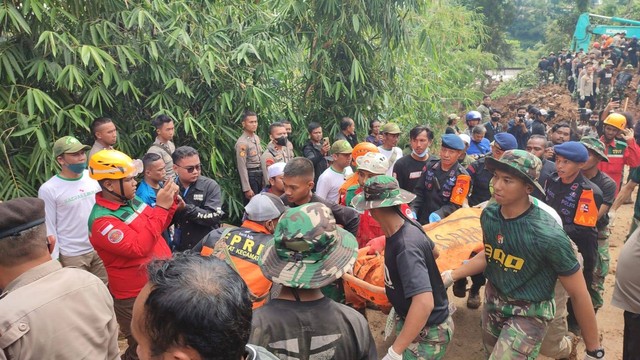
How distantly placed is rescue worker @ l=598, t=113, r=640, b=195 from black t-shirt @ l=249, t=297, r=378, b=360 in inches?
211

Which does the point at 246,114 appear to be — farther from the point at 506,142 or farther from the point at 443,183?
the point at 506,142

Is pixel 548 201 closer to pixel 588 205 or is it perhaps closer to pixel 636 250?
pixel 588 205

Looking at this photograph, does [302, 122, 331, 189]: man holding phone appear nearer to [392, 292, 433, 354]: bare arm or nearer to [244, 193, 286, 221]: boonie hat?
[244, 193, 286, 221]: boonie hat

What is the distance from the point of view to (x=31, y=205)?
2.01 m

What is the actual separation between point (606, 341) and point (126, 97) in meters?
6.17

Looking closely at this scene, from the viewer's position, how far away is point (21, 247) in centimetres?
194

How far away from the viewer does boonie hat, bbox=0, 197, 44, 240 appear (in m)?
1.92

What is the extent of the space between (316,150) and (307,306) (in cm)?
527

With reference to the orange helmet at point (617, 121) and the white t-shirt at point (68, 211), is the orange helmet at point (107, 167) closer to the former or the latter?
the white t-shirt at point (68, 211)

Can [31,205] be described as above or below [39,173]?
above

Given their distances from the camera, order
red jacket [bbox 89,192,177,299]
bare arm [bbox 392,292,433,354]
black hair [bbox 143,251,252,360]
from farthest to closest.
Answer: red jacket [bbox 89,192,177,299] < bare arm [bbox 392,292,433,354] < black hair [bbox 143,251,252,360]

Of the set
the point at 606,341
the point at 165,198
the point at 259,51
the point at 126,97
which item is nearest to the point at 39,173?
the point at 126,97

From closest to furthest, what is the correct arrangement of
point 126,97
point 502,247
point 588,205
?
point 502,247 → point 588,205 → point 126,97

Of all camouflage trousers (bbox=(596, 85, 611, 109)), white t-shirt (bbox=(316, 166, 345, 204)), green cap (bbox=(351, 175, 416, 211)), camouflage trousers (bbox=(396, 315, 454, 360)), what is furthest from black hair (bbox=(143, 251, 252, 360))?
camouflage trousers (bbox=(596, 85, 611, 109))
